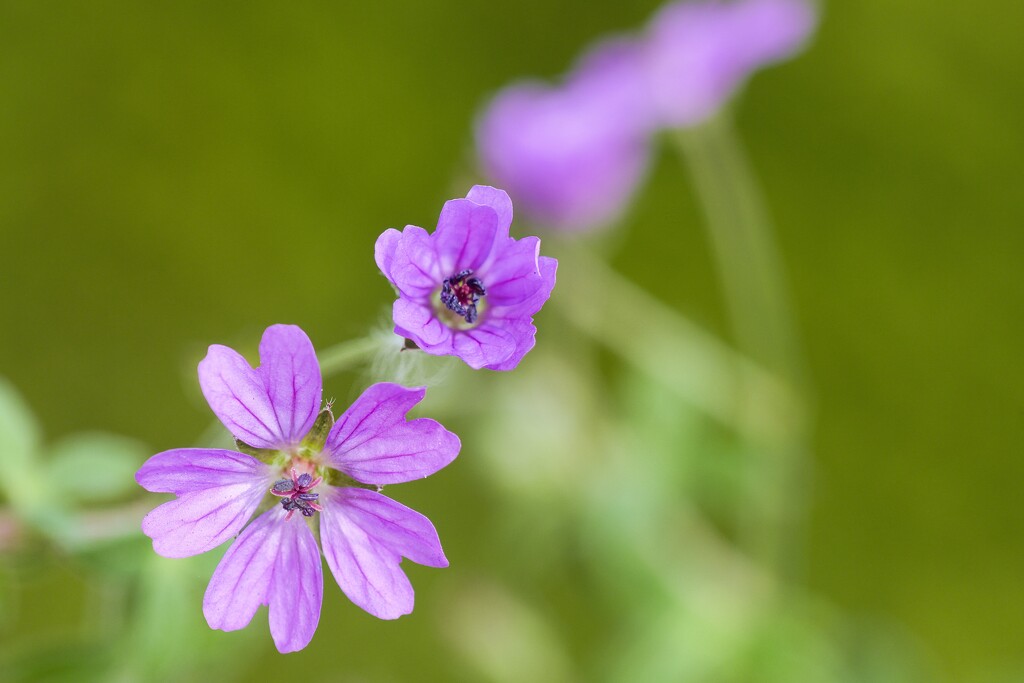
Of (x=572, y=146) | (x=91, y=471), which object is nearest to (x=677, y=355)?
(x=572, y=146)

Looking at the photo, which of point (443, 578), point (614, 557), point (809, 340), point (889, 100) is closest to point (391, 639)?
point (443, 578)

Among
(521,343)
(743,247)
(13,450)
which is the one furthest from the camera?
(743,247)

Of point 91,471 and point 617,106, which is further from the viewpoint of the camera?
point 617,106

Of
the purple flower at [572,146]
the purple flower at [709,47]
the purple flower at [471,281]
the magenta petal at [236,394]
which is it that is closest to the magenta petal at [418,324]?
the purple flower at [471,281]

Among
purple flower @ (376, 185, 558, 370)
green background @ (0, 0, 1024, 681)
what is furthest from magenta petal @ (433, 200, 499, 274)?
green background @ (0, 0, 1024, 681)

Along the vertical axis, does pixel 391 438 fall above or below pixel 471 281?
below

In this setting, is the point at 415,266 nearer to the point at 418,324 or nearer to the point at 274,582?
the point at 418,324
